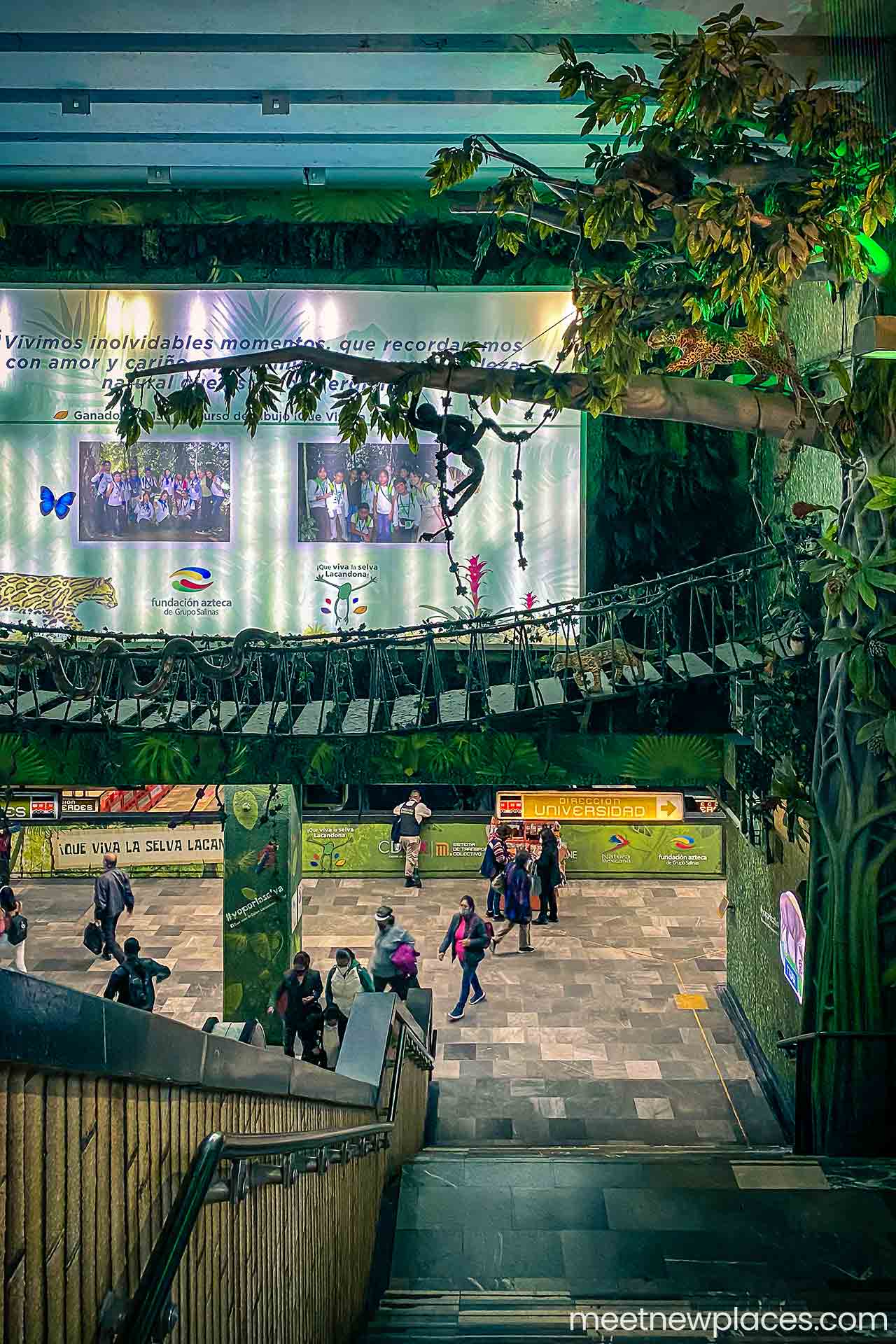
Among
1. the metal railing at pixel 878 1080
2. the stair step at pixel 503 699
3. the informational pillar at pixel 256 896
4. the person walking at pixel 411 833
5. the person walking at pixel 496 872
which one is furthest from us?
the person walking at pixel 411 833

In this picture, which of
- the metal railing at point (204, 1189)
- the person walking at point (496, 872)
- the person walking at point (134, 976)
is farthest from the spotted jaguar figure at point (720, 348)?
the person walking at point (496, 872)

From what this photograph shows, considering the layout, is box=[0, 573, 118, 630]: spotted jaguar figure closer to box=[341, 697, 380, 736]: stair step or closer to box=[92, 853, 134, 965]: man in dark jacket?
box=[92, 853, 134, 965]: man in dark jacket

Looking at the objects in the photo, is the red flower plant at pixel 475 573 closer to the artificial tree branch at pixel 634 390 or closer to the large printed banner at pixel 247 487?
the large printed banner at pixel 247 487

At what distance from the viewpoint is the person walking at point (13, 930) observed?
34.2ft

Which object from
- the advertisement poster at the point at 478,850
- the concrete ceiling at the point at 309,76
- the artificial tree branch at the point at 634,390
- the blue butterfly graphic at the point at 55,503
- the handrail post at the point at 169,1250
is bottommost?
the advertisement poster at the point at 478,850

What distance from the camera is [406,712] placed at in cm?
1070

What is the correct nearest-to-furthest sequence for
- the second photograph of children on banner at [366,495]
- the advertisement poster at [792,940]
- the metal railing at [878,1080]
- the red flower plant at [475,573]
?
the metal railing at [878,1080], the advertisement poster at [792,940], the second photograph of children on banner at [366,495], the red flower plant at [475,573]

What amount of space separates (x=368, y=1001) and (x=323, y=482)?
7.75 meters

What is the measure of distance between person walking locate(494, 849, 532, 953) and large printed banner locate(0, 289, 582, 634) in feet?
10.4

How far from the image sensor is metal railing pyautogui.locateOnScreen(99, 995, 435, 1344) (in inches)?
79.9

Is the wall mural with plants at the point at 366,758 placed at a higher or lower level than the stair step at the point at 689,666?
lower

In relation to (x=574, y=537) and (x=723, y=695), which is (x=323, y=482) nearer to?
(x=574, y=537)

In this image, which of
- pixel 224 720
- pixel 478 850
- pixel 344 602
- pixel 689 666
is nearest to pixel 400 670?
pixel 344 602

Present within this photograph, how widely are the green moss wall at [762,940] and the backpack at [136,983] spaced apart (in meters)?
5.62
